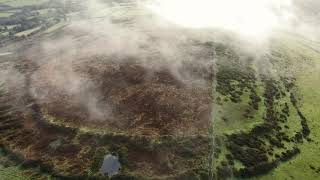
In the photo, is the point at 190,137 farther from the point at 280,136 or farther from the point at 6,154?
the point at 6,154

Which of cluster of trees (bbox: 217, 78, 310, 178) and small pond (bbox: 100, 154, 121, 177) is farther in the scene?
cluster of trees (bbox: 217, 78, 310, 178)

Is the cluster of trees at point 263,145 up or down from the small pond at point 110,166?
up

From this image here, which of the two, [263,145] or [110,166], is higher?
[263,145]

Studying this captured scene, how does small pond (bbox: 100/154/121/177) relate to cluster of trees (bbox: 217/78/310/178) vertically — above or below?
below

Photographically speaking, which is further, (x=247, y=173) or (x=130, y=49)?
(x=130, y=49)

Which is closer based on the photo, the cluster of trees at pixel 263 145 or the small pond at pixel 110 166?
the small pond at pixel 110 166

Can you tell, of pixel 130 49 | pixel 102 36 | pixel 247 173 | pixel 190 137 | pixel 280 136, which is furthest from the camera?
pixel 102 36

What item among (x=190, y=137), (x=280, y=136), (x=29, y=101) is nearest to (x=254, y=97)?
(x=280, y=136)

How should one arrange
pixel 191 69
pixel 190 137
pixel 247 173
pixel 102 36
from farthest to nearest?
1. pixel 102 36
2. pixel 191 69
3. pixel 190 137
4. pixel 247 173

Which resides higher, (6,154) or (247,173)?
(247,173)

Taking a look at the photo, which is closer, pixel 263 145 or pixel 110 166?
pixel 110 166
